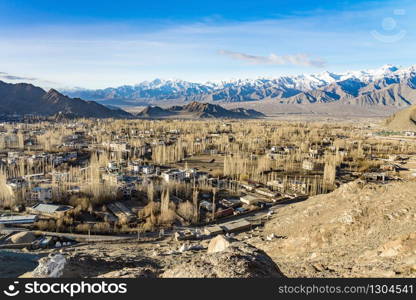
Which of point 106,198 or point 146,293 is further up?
point 146,293

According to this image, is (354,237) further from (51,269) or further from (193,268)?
(51,269)

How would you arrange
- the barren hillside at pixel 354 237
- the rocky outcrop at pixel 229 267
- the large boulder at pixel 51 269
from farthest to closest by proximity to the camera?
1. the barren hillside at pixel 354 237
2. the large boulder at pixel 51 269
3. the rocky outcrop at pixel 229 267

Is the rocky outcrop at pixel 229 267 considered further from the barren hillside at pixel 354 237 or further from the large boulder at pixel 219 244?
the large boulder at pixel 219 244

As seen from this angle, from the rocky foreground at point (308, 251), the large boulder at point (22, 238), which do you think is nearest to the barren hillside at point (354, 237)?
the rocky foreground at point (308, 251)

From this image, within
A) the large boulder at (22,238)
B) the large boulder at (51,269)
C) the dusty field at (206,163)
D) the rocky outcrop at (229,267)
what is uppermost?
the rocky outcrop at (229,267)

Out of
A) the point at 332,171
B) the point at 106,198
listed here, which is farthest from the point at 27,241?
the point at 332,171

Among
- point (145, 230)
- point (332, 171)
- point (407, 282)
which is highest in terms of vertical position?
point (407, 282)

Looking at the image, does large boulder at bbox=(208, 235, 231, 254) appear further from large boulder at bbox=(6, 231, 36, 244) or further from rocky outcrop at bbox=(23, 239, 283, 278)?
large boulder at bbox=(6, 231, 36, 244)

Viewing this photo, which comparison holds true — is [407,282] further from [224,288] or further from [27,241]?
[27,241]

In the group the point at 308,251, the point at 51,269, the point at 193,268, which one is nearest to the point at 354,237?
the point at 308,251
